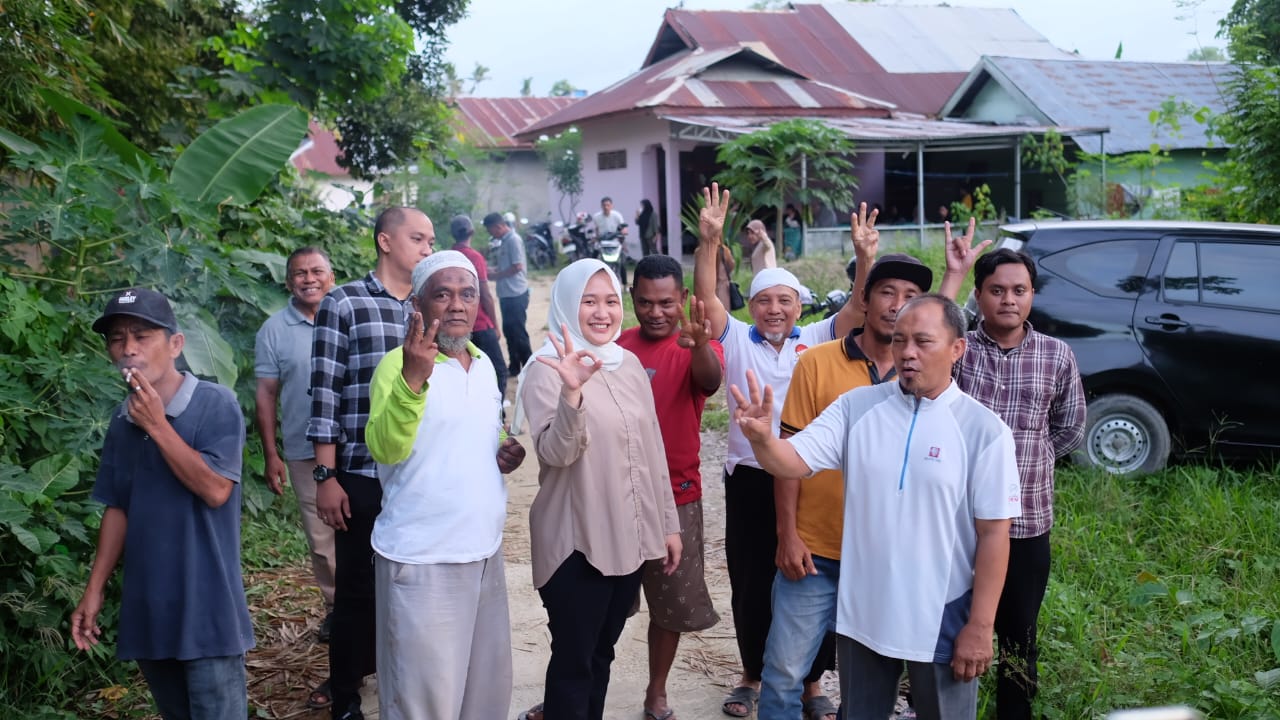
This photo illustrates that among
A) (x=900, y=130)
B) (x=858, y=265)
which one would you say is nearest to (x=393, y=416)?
(x=858, y=265)

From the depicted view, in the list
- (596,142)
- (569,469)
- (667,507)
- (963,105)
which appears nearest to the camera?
(569,469)

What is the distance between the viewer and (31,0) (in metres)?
4.91

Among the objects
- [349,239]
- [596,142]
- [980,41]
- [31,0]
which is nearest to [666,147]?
[596,142]

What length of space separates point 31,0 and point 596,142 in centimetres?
2046

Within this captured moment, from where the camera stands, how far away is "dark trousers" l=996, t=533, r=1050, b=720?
135 inches

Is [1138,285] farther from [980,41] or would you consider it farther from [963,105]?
[980,41]

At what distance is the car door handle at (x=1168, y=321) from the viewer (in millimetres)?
6398

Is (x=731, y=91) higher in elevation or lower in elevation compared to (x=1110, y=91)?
higher

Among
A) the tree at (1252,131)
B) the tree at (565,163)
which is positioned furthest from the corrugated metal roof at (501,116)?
the tree at (1252,131)

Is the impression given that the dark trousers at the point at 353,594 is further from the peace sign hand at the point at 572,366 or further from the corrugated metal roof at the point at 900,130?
the corrugated metal roof at the point at 900,130

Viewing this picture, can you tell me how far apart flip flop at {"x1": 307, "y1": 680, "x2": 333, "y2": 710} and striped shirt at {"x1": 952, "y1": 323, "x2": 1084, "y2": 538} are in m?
2.76

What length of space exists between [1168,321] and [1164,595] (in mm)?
2328

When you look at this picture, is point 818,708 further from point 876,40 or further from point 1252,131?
point 876,40

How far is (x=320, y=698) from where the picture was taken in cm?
418
